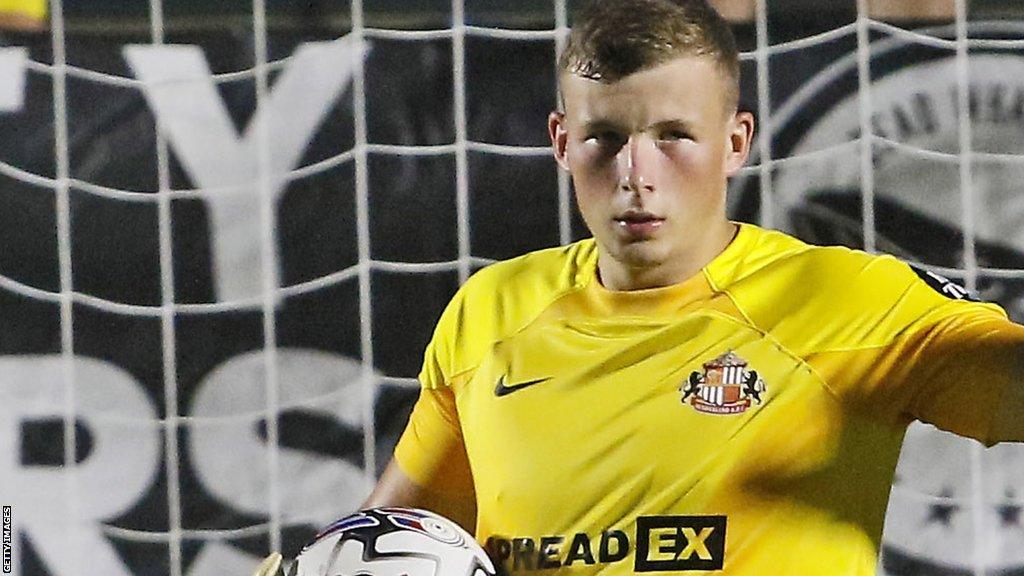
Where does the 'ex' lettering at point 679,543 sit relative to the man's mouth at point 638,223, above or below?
below

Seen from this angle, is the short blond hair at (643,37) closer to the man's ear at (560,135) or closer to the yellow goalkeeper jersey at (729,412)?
the man's ear at (560,135)

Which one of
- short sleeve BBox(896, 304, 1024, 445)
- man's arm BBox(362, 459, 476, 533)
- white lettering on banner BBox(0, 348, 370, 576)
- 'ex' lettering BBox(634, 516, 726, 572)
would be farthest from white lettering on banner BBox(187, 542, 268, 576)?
short sleeve BBox(896, 304, 1024, 445)

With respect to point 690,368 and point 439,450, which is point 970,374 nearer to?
point 690,368

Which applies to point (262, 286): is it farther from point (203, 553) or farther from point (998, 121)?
point (998, 121)

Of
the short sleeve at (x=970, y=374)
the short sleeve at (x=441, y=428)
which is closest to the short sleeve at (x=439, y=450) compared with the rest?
the short sleeve at (x=441, y=428)

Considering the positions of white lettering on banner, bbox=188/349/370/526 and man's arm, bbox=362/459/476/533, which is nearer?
man's arm, bbox=362/459/476/533

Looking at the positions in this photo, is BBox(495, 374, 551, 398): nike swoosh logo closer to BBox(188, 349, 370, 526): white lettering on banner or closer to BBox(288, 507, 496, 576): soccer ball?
BBox(288, 507, 496, 576): soccer ball

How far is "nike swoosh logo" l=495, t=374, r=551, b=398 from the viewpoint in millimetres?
1489

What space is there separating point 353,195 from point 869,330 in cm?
71

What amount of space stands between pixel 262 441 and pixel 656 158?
0.68 m

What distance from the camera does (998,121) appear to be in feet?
5.74

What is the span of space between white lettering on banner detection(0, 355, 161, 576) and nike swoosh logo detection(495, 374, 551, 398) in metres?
0.54

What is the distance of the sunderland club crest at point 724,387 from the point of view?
4.62 ft

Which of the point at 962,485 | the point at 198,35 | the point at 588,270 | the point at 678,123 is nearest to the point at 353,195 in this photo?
the point at 198,35
